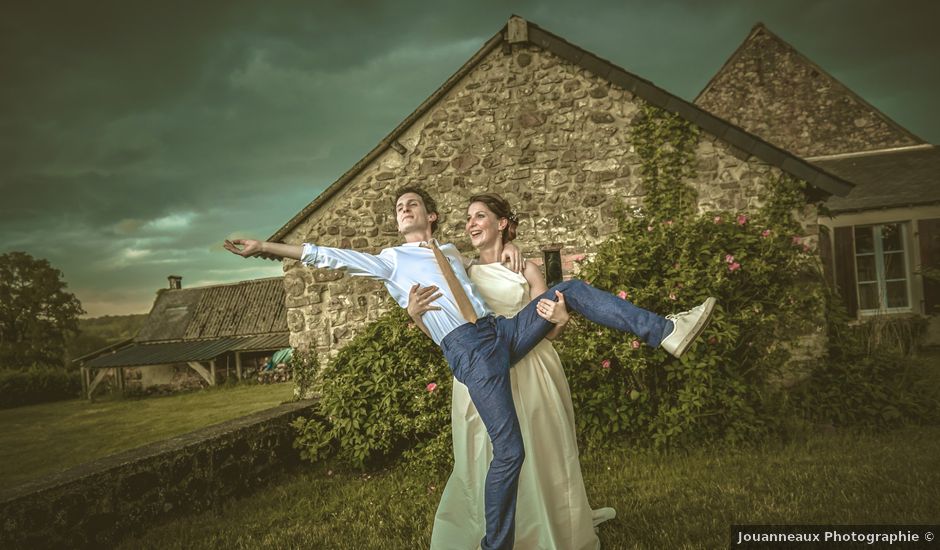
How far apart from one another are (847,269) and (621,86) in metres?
7.53

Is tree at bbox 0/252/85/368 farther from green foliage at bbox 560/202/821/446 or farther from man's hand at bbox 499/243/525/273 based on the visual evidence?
man's hand at bbox 499/243/525/273

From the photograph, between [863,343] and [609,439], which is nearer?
[609,439]

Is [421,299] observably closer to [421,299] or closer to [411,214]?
[421,299]

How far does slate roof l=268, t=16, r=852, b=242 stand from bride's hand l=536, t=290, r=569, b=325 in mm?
4804

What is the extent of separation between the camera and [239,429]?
4688 millimetres

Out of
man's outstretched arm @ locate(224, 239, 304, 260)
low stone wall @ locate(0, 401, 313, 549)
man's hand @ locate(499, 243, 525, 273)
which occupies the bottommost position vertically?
low stone wall @ locate(0, 401, 313, 549)

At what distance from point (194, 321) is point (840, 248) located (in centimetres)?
2920

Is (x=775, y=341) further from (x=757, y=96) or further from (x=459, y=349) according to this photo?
(x=757, y=96)

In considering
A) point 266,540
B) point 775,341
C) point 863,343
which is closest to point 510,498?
point 266,540

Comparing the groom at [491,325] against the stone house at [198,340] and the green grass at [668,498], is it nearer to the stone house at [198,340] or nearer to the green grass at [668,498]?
the green grass at [668,498]

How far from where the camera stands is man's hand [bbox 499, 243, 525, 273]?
2.82 meters

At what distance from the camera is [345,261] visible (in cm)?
271

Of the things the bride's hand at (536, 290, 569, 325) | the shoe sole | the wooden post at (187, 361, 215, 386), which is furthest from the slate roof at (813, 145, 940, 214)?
the wooden post at (187, 361, 215, 386)

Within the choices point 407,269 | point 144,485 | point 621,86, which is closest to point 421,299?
point 407,269
